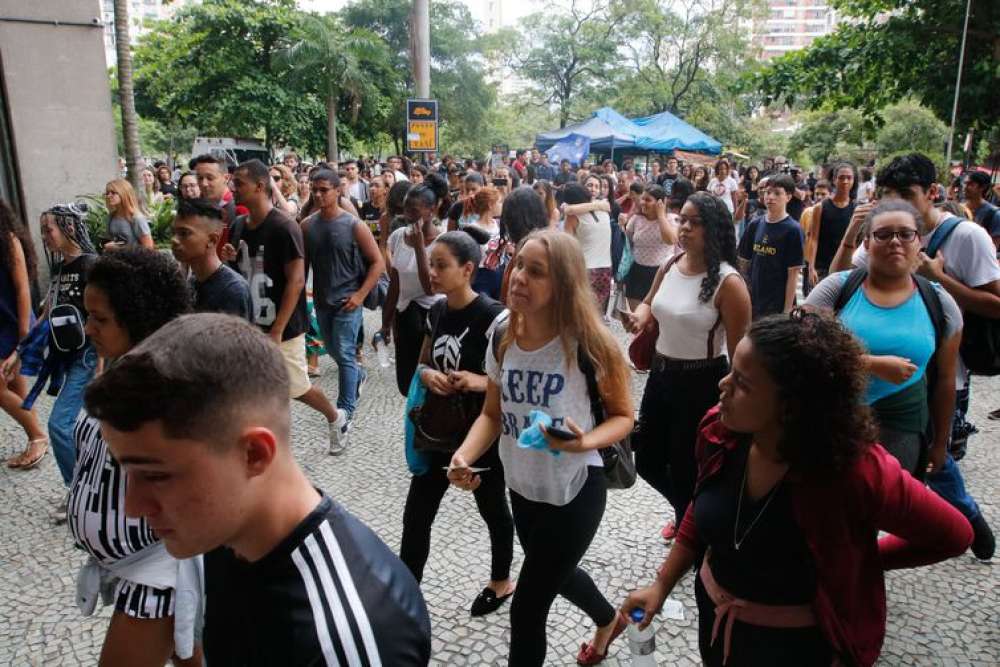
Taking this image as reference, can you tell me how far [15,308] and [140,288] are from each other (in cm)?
326

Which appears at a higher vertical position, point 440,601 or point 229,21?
point 229,21

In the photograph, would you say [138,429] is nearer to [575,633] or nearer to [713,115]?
[575,633]

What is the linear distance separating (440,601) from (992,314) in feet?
10.0

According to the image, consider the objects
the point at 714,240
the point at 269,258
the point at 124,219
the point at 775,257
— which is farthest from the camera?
the point at 124,219

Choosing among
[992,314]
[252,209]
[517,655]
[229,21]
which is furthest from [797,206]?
[229,21]

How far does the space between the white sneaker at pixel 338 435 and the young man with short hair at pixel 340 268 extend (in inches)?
9.9

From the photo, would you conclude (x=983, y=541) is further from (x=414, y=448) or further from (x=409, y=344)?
(x=409, y=344)

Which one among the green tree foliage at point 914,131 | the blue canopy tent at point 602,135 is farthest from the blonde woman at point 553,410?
the green tree foliage at point 914,131

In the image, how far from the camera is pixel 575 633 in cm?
→ 312

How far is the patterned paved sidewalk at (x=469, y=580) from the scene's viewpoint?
3.01 meters

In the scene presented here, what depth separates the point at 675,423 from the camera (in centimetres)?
331

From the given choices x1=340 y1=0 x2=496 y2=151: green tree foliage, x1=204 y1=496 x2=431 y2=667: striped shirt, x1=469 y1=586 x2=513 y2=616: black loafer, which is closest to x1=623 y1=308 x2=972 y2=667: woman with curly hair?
x1=204 y1=496 x2=431 y2=667: striped shirt

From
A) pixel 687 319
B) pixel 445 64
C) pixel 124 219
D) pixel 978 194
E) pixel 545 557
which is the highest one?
pixel 445 64

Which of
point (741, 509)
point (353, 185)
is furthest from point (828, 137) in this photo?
point (741, 509)
